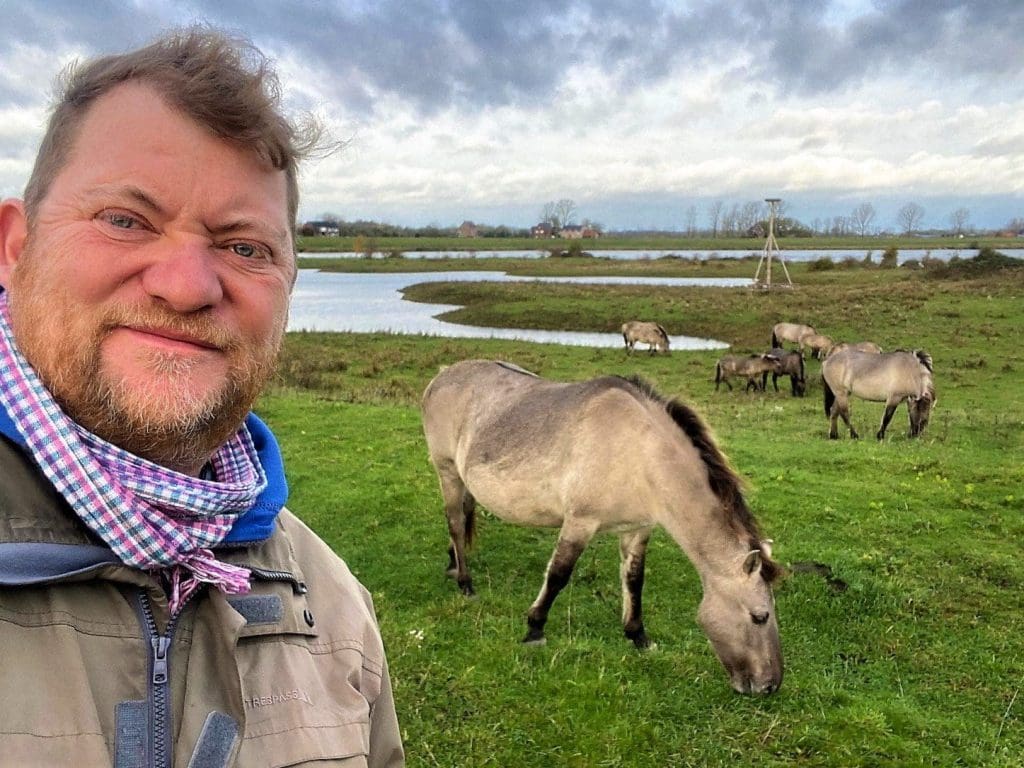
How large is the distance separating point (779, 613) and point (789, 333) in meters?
20.1

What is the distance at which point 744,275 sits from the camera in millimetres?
57156

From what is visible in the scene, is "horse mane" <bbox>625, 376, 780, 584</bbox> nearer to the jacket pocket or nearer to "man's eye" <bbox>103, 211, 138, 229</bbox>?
the jacket pocket

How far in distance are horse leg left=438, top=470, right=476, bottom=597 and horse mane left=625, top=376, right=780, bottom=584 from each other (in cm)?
230

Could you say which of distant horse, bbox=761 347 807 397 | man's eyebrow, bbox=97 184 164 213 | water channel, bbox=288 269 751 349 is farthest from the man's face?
water channel, bbox=288 269 751 349

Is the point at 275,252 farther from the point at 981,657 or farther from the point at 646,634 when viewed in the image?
the point at 981,657

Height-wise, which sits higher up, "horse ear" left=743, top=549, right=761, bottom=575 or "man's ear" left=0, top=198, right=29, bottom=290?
"man's ear" left=0, top=198, right=29, bottom=290

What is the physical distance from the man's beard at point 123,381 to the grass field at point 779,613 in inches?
122

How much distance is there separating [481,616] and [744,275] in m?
56.5

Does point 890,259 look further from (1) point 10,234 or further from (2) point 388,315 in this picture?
(1) point 10,234

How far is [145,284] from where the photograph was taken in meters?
1.28

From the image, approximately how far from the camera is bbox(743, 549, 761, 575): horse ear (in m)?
4.10

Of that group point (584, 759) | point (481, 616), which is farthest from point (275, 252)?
point (481, 616)

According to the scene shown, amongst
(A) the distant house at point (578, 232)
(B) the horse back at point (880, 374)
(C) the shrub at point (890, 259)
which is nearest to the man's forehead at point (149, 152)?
(B) the horse back at point (880, 374)

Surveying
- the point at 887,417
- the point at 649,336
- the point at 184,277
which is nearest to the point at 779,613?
the point at 184,277
